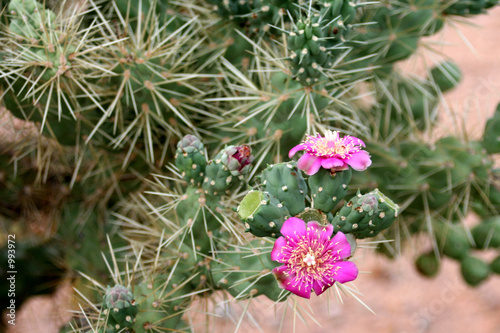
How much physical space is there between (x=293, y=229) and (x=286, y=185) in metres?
0.10

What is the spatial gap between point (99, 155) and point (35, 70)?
0.43m

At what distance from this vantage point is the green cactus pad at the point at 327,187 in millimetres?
1115

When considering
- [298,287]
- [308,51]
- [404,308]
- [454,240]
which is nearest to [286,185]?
[298,287]

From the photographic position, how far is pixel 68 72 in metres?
1.50

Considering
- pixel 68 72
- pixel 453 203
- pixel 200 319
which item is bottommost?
pixel 200 319

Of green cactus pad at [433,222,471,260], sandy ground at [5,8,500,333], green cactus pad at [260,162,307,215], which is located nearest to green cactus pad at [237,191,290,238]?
green cactus pad at [260,162,307,215]

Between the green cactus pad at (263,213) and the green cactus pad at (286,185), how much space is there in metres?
Answer: 0.02

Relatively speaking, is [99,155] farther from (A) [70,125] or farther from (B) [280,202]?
(B) [280,202]

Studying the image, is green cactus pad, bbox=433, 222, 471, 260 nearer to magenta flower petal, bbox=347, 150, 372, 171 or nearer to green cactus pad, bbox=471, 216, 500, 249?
green cactus pad, bbox=471, 216, 500, 249

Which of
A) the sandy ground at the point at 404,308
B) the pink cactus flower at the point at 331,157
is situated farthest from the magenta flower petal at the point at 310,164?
the sandy ground at the point at 404,308

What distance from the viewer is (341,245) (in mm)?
1068

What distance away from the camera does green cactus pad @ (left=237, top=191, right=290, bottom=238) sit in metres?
1.10

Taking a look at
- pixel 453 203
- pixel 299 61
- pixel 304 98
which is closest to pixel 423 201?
pixel 453 203

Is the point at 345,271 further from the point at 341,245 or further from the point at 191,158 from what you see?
the point at 191,158
